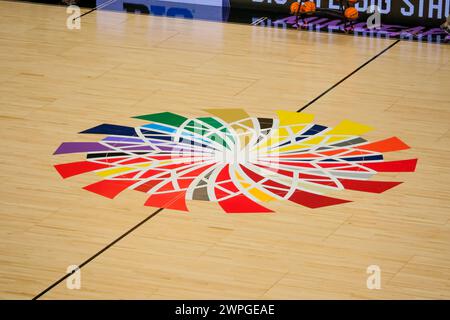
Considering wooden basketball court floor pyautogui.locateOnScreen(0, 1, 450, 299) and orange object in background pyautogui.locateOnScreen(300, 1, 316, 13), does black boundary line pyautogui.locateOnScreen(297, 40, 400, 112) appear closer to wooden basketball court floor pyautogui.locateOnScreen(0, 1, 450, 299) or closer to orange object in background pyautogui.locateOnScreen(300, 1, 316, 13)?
wooden basketball court floor pyautogui.locateOnScreen(0, 1, 450, 299)

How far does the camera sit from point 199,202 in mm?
5793

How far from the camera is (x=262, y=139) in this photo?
6664 mm

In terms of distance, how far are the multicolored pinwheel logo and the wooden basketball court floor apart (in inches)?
4.5

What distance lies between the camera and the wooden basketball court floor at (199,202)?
4.96m

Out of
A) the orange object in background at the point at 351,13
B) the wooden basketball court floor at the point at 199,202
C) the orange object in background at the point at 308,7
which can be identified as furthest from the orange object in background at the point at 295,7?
the orange object in background at the point at 351,13

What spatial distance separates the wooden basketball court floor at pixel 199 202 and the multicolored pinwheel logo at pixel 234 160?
115mm

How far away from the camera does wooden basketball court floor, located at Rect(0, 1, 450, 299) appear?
4.96 m

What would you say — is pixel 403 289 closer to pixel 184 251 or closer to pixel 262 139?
pixel 184 251

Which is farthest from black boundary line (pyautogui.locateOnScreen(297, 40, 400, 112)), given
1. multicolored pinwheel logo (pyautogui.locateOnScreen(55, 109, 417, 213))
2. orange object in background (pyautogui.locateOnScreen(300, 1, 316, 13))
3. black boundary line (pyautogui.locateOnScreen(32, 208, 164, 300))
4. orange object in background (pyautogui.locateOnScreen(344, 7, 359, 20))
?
black boundary line (pyautogui.locateOnScreen(32, 208, 164, 300))

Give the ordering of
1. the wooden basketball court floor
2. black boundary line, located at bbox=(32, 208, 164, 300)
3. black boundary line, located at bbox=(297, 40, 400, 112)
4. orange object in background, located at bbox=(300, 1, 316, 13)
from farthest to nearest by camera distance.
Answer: orange object in background, located at bbox=(300, 1, 316, 13) → black boundary line, located at bbox=(297, 40, 400, 112) → the wooden basketball court floor → black boundary line, located at bbox=(32, 208, 164, 300)

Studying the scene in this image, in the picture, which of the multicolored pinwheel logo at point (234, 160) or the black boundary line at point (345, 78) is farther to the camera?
the black boundary line at point (345, 78)

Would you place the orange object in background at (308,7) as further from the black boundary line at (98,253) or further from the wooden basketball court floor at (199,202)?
the black boundary line at (98,253)
